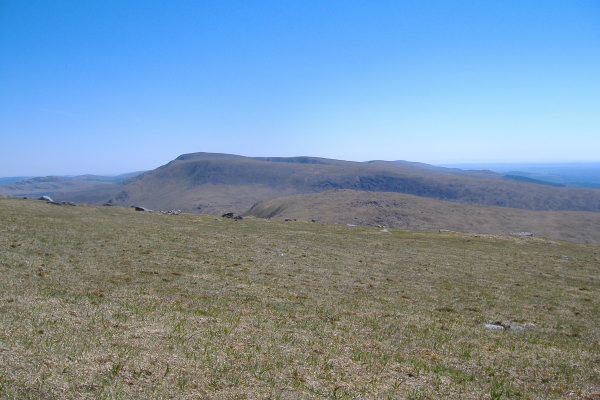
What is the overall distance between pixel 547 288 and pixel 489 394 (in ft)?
71.5

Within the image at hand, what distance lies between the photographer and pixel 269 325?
14.7 m

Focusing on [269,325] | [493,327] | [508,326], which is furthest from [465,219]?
[269,325]

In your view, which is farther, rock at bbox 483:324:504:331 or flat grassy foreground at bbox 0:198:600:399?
rock at bbox 483:324:504:331

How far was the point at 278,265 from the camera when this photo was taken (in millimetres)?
27953

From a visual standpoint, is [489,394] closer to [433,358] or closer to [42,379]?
[433,358]

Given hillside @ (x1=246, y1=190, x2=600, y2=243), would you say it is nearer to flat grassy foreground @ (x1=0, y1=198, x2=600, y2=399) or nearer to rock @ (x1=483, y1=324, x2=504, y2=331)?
flat grassy foreground @ (x1=0, y1=198, x2=600, y2=399)

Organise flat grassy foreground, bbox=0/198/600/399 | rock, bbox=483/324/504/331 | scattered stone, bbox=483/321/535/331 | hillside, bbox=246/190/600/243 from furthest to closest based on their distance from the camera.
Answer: hillside, bbox=246/190/600/243 → scattered stone, bbox=483/321/535/331 → rock, bbox=483/324/504/331 → flat grassy foreground, bbox=0/198/600/399

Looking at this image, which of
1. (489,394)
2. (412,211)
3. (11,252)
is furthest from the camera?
(412,211)

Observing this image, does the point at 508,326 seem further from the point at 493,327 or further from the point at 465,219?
the point at 465,219

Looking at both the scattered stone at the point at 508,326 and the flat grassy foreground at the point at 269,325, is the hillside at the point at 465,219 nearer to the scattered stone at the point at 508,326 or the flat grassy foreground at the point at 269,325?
the flat grassy foreground at the point at 269,325

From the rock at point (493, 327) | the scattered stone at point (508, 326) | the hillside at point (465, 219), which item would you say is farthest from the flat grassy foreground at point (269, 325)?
the hillside at point (465, 219)

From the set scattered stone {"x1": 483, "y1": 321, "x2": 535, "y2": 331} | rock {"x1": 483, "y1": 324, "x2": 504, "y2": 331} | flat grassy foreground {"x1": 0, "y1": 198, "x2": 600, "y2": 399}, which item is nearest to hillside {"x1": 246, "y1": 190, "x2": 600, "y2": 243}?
flat grassy foreground {"x1": 0, "y1": 198, "x2": 600, "y2": 399}

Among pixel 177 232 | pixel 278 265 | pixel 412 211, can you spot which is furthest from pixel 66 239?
pixel 412 211

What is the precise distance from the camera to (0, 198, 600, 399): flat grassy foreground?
9781 mm
